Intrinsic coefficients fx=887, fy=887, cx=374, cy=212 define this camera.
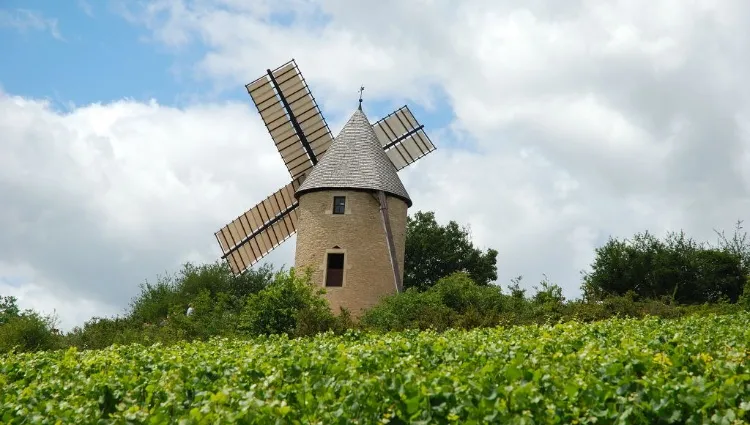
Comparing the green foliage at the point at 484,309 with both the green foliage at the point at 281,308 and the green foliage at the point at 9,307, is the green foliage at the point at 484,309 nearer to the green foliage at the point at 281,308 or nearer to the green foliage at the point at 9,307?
the green foliage at the point at 281,308

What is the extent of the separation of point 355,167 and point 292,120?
4.88 m

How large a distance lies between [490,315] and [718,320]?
6632 millimetres

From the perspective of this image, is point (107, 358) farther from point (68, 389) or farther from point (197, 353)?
point (68, 389)

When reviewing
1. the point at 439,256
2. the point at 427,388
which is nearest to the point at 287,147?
the point at 439,256

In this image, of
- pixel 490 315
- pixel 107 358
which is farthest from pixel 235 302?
pixel 107 358

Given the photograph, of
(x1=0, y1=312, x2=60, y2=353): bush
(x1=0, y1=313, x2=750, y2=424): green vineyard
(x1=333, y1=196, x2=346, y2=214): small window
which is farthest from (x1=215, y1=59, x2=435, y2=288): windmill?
(x1=0, y1=313, x2=750, y2=424): green vineyard

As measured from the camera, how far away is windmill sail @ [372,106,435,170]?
36469 mm

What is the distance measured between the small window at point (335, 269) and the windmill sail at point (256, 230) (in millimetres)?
5604

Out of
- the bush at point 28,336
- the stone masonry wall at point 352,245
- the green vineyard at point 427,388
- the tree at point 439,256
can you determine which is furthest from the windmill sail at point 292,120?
the green vineyard at point 427,388

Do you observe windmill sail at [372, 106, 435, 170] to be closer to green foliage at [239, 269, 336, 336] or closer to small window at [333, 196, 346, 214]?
small window at [333, 196, 346, 214]

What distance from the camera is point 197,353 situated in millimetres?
15797

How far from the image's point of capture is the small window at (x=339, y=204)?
102ft

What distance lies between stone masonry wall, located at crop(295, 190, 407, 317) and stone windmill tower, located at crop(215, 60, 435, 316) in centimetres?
3

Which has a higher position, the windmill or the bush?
the windmill
